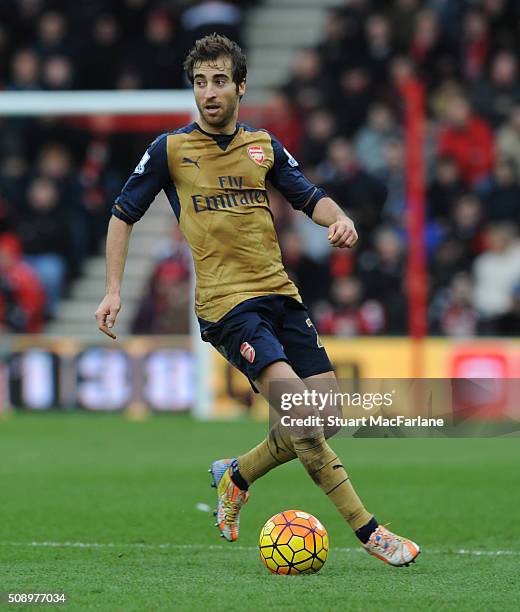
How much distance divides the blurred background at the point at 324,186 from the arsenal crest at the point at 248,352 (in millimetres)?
8538

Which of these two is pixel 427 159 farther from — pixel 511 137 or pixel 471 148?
pixel 511 137

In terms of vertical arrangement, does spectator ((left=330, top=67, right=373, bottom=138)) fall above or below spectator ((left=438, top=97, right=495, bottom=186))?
above

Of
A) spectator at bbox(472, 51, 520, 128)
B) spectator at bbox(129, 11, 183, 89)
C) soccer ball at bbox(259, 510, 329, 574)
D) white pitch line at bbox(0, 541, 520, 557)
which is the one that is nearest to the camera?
soccer ball at bbox(259, 510, 329, 574)

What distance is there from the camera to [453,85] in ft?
54.1

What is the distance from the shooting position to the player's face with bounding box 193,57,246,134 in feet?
20.3

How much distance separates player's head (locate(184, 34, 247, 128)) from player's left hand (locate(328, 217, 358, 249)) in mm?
699

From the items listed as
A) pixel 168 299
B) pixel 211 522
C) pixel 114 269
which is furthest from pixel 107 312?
pixel 168 299

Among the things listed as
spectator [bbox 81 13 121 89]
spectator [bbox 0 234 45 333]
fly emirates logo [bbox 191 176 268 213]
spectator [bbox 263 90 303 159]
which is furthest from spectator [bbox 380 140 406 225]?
fly emirates logo [bbox 191 176 268 213]

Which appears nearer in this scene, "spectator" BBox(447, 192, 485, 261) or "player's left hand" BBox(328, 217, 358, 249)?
"player's left hand" BBox(328, 217, 358, 249)

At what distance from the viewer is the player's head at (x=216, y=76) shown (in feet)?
20.3

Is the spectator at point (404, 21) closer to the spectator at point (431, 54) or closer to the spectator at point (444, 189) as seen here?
the spectator at point (431, 54)

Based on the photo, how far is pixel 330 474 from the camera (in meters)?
6.19

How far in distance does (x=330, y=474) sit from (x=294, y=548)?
0.36 m

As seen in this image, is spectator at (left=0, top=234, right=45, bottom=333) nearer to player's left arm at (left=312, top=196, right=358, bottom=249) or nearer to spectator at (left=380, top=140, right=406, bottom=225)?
spectator at (left=380, top=140, right=406, bottom=225)
